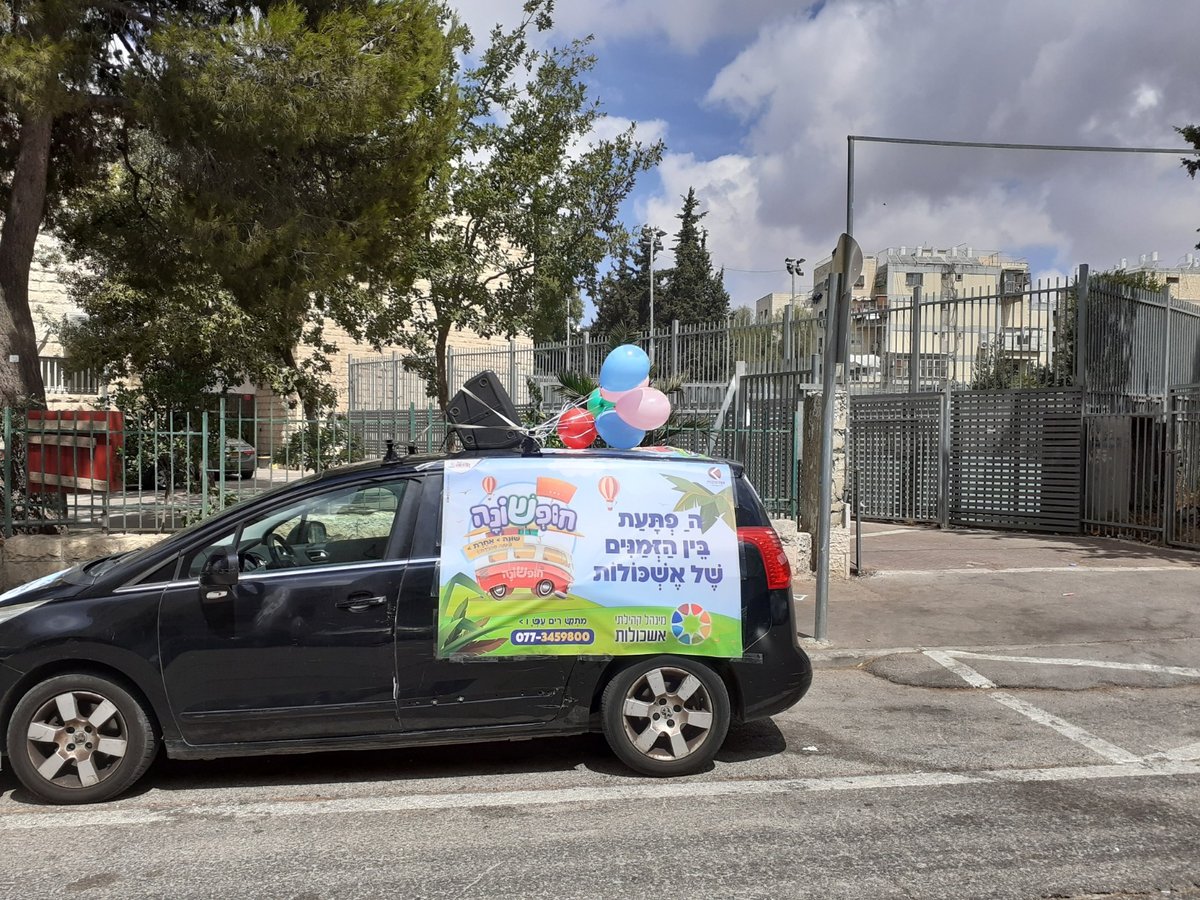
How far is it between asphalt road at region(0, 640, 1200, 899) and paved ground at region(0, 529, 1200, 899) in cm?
1

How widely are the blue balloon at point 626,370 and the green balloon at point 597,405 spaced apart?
0.54 ft

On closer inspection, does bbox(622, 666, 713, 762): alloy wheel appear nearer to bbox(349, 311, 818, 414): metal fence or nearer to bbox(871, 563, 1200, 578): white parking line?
bbox(871, 563, 1200, 578): white parking line

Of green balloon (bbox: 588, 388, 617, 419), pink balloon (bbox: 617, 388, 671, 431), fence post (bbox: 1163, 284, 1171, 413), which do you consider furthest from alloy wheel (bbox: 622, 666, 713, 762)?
fence post (bbox: 1163, 284, 1171, 413)

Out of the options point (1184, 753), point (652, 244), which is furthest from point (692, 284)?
point (1184, 753)

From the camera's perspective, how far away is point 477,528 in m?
4.85

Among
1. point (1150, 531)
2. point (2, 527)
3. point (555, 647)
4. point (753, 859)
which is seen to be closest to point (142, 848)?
point (555, 647)

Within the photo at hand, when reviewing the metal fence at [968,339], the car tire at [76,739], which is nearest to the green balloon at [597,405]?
the car tire at [76,739]

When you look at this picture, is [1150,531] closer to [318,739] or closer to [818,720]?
[818,720]

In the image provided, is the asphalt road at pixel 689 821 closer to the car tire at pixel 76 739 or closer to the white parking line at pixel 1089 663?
the car tire at pixel 76 739

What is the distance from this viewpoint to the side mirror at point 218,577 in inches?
179

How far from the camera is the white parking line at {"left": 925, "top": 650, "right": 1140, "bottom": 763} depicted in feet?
17.7

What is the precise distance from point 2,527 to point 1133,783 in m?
9.54

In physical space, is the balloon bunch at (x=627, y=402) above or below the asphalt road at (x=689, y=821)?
above

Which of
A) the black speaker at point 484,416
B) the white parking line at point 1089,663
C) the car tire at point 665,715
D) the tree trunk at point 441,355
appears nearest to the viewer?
the car tire at point 665,715
